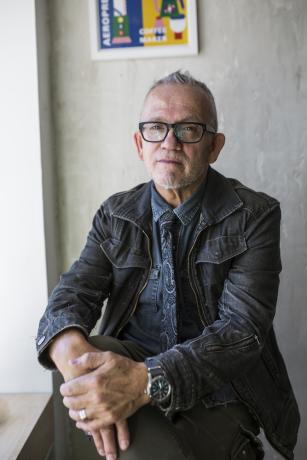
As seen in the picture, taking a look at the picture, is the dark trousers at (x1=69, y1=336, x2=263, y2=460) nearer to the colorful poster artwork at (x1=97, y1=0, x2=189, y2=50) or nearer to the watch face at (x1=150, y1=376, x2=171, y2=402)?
the watch face at (x1=150, y1=376, x2=171, y2=402)

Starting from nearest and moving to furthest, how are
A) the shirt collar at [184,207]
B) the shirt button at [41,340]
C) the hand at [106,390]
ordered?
the hand at [106,390], the shirt button at [41,340], the shirt collar at [184,207]

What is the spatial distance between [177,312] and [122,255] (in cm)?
23

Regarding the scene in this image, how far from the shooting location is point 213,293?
1.26 metres

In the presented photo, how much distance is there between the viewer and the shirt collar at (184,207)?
1.27m

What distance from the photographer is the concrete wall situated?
149 cm

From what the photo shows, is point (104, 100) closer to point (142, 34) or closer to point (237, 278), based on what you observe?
point (142, 34)

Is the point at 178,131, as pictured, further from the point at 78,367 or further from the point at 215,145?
the point at 78,367

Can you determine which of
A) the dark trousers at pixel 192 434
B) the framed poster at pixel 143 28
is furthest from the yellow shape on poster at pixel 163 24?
the dark trousers at pixel 192 434

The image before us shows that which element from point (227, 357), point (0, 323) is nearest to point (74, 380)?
point (227, 357)

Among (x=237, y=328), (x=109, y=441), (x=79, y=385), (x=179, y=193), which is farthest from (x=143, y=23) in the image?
(x=109, y=441)

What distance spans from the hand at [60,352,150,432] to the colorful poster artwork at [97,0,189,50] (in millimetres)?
1105

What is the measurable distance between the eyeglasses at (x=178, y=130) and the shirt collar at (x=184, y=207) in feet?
0.50

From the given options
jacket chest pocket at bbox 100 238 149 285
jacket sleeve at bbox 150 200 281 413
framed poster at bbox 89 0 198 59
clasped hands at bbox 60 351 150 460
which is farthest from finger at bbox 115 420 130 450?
framed poster at bbox 89 0 198 59

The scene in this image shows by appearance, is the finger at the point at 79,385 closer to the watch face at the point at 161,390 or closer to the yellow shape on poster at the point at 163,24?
the watch face at the point at 161,390
